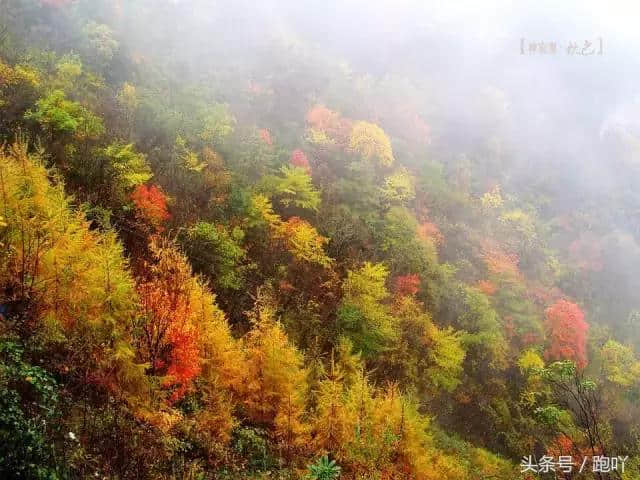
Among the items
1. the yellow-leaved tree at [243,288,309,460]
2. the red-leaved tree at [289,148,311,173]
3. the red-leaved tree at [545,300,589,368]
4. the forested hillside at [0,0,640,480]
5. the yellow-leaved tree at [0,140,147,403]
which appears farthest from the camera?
the red-leaved tree at [289,148,311,173]

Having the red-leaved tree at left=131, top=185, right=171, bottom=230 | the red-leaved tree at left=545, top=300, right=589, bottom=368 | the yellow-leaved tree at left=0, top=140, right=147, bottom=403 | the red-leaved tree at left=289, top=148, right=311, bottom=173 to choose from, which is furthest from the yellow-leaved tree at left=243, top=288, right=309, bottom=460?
the red-leaved tree at left=545, top=300, right=589, bottom=368

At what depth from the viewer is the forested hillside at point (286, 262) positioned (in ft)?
43.2

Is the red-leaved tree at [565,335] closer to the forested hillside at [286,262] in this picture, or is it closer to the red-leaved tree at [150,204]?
the forested hillside at [286,262]

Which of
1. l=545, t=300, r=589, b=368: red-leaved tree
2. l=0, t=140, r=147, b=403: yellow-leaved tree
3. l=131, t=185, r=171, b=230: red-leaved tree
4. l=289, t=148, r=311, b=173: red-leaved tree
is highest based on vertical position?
l=289, t=148, r=311, b=173: red-leaved tree

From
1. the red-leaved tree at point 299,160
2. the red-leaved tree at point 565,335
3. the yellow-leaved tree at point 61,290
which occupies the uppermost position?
the red-leaved tree at point 299,160

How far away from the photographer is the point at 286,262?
93.9ft

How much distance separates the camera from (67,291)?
13.1m

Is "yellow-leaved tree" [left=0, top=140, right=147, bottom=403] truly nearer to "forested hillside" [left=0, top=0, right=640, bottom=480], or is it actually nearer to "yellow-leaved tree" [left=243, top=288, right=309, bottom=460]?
"forested hillside" [left=0, top=0, right=640, bottom=480]

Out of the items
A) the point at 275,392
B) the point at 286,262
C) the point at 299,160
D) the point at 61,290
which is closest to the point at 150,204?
the point at 286,262

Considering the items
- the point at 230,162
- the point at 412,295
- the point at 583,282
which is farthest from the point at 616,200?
the point at 230,162

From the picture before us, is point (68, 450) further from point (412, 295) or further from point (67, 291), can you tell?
point (412, 295)

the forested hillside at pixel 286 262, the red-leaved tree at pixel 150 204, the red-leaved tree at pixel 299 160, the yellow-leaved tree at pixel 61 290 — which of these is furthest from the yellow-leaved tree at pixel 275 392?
the red-leaved tree at pixel 299 160

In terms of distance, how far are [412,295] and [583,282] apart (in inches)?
1003

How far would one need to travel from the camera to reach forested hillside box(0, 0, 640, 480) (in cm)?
1316
